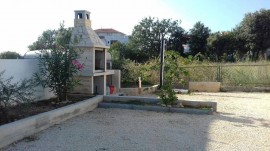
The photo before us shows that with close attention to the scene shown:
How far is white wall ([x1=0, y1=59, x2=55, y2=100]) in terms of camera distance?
7.54 meters

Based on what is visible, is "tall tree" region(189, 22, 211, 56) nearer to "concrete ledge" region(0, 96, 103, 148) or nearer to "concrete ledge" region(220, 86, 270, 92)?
"concrete ledge" region(220, 86, 270, 92)

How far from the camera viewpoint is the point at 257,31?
37531mm

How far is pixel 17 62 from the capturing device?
316 inches

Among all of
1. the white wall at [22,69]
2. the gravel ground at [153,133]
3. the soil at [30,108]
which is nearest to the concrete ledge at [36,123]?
the gravel ground at [153,133]

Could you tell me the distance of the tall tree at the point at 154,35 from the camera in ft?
155

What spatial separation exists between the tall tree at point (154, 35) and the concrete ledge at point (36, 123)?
3828cm

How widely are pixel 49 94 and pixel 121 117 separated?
280cm

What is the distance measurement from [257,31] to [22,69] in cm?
3453

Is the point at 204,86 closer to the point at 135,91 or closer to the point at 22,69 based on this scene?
the point at 135,91

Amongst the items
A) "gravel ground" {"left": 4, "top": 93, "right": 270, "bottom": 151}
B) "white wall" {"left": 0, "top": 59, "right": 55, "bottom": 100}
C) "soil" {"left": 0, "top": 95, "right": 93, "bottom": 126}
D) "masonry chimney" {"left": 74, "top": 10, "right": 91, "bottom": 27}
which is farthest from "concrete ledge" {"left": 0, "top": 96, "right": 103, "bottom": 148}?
"masonry chimney" {"left": 74, "top": 10, "right": 91, "bottom": 27}

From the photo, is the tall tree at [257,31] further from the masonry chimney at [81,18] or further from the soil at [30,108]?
the soil at [30,108]

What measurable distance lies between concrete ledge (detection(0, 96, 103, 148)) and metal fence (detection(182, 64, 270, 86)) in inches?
357

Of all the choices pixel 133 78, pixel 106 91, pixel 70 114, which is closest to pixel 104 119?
pixel 70 114

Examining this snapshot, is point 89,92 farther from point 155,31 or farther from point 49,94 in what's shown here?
point 155,31
